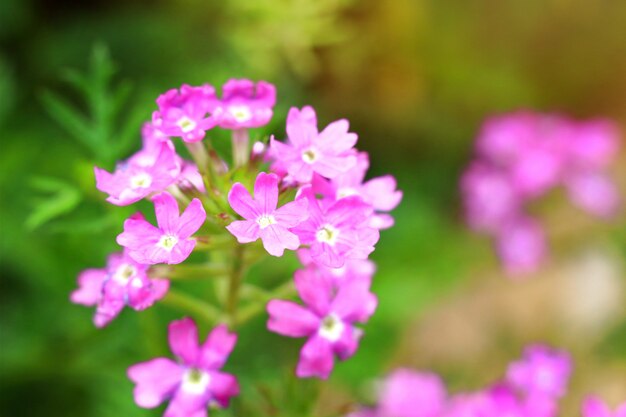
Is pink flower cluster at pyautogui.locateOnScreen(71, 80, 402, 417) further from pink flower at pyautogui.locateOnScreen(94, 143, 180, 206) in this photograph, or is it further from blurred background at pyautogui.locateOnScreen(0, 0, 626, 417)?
blurred background at pyautogui.locateOnScreen(0, 0, 626, 417)

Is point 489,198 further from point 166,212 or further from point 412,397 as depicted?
point 166,212

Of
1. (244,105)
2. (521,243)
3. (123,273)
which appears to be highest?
(521,243)

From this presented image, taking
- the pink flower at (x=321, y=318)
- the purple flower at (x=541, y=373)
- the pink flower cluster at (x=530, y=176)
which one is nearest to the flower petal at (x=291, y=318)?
the pink flower at (x=321, y=318)

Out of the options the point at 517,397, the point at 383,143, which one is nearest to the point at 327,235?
the point at 517,397

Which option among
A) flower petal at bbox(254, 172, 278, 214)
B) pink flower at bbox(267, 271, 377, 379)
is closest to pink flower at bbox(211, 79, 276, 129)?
flower petal at bbox(254, 172, 278, 214)

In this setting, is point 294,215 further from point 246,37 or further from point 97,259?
point 246,37

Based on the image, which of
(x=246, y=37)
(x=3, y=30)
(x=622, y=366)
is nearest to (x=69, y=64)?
(x=3, y=30)
